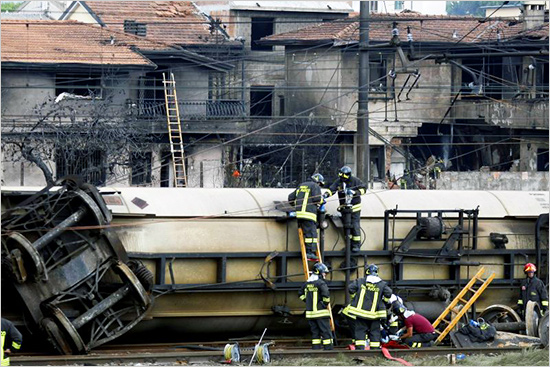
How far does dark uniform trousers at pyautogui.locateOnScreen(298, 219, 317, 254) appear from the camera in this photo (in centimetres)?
1695

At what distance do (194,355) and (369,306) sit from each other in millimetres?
2623

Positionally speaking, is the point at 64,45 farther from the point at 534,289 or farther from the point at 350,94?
the point at 534,289

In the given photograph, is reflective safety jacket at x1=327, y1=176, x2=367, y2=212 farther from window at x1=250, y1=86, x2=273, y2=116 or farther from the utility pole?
window at x1=250, y1=86, x2=273, y2=116

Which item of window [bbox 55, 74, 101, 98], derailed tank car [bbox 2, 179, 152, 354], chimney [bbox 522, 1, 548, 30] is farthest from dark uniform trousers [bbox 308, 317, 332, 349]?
chimney [bbox 522, 1, 548, 30]

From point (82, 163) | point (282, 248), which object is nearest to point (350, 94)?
point (82, 163)

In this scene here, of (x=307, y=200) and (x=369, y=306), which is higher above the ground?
(x=307, y=200)

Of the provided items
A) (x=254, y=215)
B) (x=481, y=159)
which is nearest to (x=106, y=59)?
(x=481, y=159)

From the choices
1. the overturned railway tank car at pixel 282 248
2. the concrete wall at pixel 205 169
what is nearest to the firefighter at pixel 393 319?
the overturned railway tank car at pixel 282 248

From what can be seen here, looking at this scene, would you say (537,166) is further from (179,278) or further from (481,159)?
(179,278)

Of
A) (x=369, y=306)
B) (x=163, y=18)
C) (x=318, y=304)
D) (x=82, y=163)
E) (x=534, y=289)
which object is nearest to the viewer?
(x=369, y=306)

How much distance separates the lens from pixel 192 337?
17.0 meters

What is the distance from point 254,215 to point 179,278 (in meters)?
1.61

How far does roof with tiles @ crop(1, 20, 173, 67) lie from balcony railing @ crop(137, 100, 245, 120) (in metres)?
1.54

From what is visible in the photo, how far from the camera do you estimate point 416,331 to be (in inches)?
670
